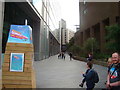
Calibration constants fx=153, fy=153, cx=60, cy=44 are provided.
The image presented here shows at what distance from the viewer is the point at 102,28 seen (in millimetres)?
32750

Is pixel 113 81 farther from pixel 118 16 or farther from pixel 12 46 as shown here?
pixel 118 16

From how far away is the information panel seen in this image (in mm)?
5359

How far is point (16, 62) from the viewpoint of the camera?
5.38 m

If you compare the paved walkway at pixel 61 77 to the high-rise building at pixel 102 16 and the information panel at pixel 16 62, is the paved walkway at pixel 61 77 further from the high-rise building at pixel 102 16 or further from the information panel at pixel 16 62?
the high-rise building at pixel 102 16

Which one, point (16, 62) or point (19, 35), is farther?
point (19, 35)

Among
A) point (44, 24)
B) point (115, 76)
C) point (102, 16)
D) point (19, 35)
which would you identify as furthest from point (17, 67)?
point (102, 16)

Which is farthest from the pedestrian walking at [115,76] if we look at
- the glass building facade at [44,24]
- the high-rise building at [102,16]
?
the high-rise building at [102,16]

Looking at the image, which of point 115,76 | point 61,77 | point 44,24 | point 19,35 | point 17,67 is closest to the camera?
point 115,76

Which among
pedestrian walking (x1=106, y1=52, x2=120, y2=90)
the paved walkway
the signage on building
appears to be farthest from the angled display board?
pedestrian walking (x1=106, y1=52, x2=120, y2=90)

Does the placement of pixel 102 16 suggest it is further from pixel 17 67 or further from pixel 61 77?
pixel 17 67

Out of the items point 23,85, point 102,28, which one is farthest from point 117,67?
point 102,28

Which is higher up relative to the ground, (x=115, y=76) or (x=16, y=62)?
(x=16, y=62)

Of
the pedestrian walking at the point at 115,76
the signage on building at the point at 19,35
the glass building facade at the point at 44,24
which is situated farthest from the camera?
the glass building facade at the point at 44,24

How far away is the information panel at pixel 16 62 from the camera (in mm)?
5359
